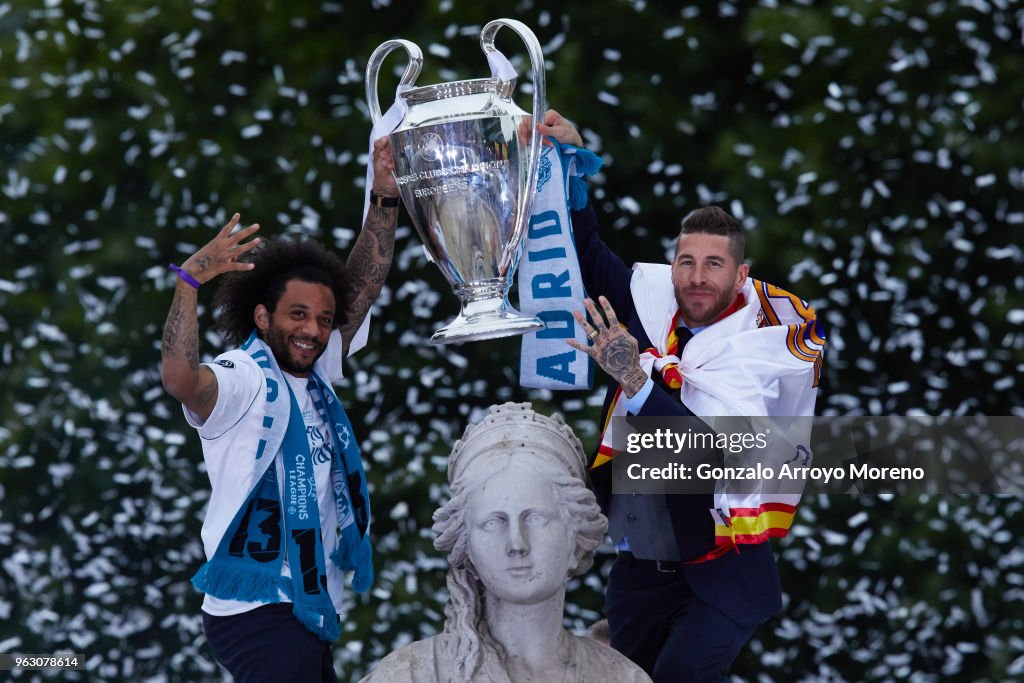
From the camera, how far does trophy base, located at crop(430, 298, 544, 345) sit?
9.39 feet

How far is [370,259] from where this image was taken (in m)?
3.76

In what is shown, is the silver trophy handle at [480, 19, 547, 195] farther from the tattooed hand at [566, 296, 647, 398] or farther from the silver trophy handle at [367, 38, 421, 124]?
the tattooed hand at [566, 296, 647, 398]

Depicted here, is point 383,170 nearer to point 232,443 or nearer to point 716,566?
point 232,443

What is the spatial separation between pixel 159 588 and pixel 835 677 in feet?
8.62

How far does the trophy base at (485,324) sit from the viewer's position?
286 cm

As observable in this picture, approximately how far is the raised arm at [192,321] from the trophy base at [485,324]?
0.57 meters

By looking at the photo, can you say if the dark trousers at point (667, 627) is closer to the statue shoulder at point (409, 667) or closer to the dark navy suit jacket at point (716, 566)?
the dark navy suit jacket at point (716, 566)

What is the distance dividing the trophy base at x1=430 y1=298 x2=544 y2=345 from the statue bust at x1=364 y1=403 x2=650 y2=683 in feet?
0.64

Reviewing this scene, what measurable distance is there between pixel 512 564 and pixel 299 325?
3.26 feet

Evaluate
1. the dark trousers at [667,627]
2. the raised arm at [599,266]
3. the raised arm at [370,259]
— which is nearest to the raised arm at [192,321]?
the raised arm at [370,259]

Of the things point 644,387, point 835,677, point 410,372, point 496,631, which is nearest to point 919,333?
point 835,677

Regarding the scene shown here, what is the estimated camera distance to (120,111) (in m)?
5.94

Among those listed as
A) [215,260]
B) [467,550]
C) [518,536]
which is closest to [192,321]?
[215,260]

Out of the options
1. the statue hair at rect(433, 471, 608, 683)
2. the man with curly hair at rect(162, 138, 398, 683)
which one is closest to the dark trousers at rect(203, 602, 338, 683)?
the man with curly hair at rect(162, 138, 398, 683)
